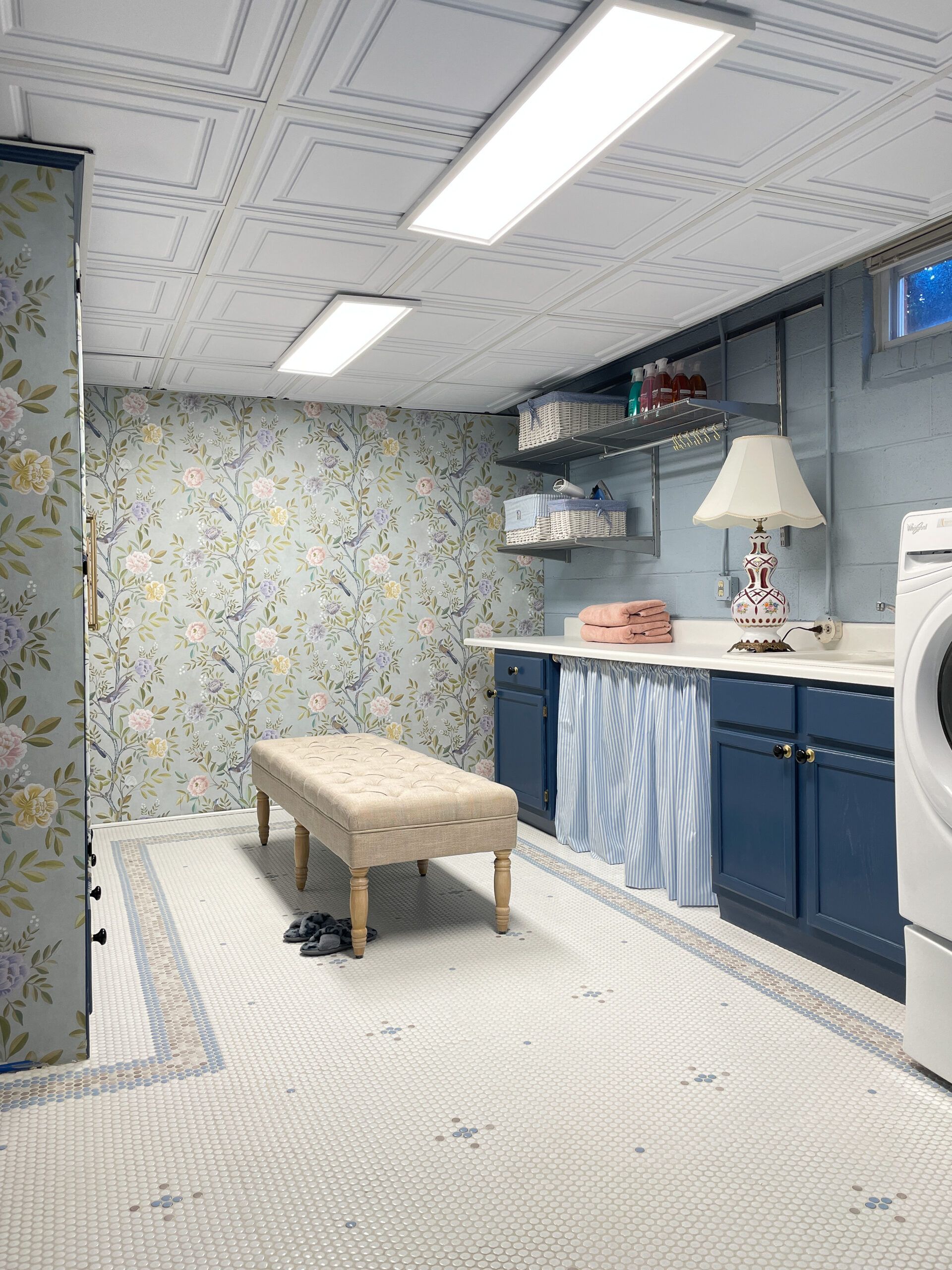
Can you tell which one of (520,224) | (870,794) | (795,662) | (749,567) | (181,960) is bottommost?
(181,960)

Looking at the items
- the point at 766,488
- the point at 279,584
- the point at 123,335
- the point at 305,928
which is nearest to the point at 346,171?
the point at 766,488

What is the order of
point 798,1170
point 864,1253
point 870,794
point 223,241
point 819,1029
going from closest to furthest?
1. point 864,1253
2. point 798,1170
3. point 819,1029
4. point 870,794
5. point 223,241

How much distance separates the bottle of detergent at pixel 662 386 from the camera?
4.20 metres

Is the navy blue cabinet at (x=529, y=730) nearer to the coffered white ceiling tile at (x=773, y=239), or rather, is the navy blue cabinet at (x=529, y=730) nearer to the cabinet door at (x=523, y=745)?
the cabinet door at (x=523, y=745)

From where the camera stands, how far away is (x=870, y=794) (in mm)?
2652

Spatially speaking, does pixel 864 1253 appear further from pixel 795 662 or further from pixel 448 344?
pixel 448 344

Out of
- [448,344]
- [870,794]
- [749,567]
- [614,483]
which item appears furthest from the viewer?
[614,483]

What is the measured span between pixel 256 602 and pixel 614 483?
2.06 metres

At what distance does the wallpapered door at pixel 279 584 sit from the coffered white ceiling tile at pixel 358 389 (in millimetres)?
145

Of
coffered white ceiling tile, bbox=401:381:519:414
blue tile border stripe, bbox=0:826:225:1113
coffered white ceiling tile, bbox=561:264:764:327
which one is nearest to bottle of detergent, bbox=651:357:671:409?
coffered white ceiling tile, bbox=561:264:764:327

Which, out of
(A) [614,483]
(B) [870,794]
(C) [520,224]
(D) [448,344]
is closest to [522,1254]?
(B) [870,794]

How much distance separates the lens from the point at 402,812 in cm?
305

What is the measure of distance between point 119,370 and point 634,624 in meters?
2.73

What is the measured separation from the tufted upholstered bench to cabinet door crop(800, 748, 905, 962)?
95cm
